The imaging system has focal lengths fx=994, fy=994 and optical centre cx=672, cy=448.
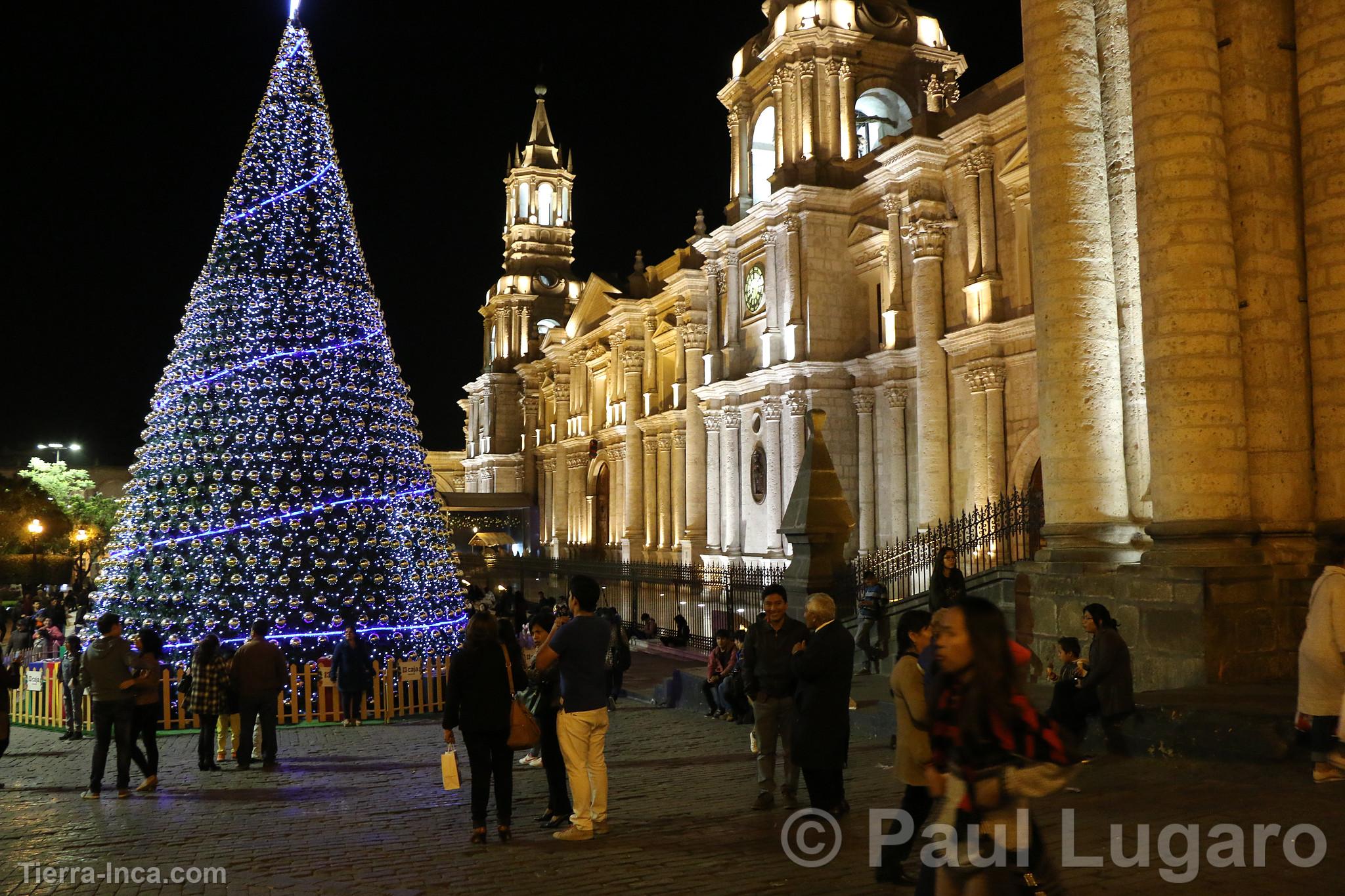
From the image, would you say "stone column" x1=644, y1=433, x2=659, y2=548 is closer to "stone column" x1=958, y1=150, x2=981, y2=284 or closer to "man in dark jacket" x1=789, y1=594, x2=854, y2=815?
"stone column" x1=958, y1=150, x2=981, y2=284

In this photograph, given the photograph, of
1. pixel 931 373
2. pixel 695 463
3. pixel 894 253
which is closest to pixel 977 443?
pixel 931 373

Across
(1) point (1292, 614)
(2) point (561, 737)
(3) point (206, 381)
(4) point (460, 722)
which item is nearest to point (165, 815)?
(4) point (460, 722)

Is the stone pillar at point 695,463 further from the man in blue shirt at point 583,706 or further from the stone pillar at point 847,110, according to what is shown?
the man in blue shirt at point 583,706

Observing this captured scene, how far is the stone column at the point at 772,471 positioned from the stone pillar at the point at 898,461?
12.4 ft

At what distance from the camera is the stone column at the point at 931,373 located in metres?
24.5

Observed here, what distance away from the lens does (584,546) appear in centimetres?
4862

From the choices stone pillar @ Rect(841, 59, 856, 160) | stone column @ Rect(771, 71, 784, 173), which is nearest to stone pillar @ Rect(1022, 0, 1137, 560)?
stone pillar @ Rect(841, 59, 856, 160)

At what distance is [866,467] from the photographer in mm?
28141

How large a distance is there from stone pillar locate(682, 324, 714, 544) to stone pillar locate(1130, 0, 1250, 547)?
25818mm

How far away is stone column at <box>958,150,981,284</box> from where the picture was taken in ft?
78.1

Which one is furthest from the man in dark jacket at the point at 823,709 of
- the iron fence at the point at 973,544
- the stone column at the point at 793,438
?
the stone column at the point at 793,438

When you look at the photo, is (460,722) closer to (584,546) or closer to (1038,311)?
(1038,311)

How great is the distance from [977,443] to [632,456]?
22.3 metres

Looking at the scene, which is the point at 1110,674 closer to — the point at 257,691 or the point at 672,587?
the point at 257,691
